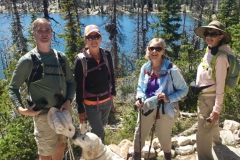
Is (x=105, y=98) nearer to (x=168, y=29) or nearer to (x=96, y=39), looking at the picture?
(x=96, y=39)

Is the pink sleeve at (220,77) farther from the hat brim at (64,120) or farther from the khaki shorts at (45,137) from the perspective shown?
the khaki shorts at (45,137)

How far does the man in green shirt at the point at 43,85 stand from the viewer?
269 centimetres

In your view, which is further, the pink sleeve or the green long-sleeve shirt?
the pink sleeve

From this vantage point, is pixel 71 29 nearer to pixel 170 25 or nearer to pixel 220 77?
pixel 170 25

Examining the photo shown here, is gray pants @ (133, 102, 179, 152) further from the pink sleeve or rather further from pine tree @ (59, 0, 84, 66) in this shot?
pine tree @ (59, 0, 84, 66)

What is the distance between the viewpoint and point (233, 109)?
600cm

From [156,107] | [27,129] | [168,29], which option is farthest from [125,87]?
[156,107]

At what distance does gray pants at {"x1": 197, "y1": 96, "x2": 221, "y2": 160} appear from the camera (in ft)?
10.6

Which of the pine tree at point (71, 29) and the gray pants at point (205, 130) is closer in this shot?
the gray pants at point (205, 130)

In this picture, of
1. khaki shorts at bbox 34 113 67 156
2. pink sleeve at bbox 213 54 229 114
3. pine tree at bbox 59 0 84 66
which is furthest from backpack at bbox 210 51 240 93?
pine tree at bbox 59 0 84 66

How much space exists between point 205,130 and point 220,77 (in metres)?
0.83

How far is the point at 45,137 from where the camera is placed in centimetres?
293

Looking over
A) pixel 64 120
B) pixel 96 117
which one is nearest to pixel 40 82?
pixel 64 120

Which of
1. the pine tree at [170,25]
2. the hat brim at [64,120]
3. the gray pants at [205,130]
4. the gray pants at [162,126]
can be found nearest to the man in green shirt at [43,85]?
the hat brim at [64,120]
